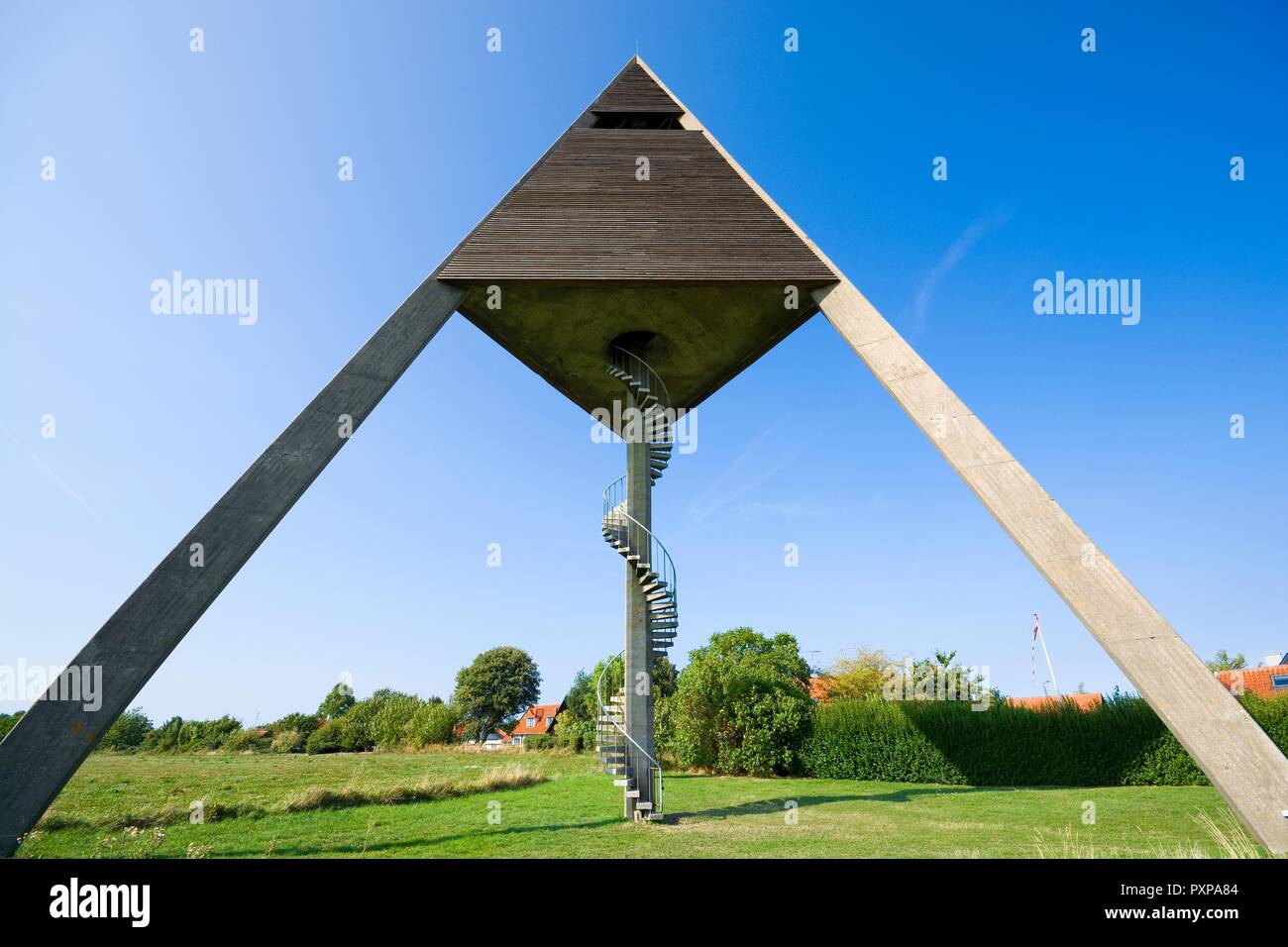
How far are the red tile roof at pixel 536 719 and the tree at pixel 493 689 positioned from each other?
1332 millimetres

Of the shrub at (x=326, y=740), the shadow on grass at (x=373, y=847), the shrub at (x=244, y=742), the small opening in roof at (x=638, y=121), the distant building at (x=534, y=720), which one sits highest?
the small opening in roof at (x=638, y=121)

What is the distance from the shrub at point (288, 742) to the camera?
31406 millimetres

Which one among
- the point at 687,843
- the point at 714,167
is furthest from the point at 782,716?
the point at 714,167

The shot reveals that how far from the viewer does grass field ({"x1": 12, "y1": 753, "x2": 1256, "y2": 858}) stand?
29.0 feet

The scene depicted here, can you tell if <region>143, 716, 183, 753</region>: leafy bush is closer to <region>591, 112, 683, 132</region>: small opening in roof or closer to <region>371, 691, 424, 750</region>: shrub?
<region>371, 691, 424, 750</region>: shrub

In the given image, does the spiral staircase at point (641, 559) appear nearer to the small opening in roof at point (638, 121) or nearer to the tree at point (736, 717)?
the small opening in roof at point (638, 121)

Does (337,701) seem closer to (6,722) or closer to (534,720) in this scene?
(534,720)

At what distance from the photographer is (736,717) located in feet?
72.2

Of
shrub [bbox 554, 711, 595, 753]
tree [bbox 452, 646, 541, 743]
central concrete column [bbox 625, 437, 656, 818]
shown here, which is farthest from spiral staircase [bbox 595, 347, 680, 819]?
tree [bbox 452, 646, 541, 743]

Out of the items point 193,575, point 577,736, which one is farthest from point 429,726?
point 193,575

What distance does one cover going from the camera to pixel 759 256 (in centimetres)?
1135

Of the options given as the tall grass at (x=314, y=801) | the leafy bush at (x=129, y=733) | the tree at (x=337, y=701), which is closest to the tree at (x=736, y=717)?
the tall grass at (x=314, y=801)

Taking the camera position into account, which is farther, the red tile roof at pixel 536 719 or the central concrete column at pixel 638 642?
the red tile roof at pixel 536 719
